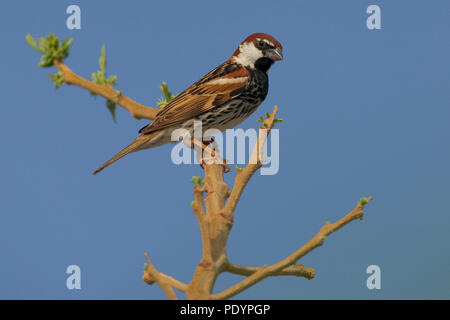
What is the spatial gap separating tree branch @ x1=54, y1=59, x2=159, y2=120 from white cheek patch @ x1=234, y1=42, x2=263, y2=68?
90 centimetres

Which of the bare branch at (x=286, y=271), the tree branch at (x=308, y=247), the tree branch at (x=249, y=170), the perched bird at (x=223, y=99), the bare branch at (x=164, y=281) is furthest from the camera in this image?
the perched bird at (x=223, y=99)

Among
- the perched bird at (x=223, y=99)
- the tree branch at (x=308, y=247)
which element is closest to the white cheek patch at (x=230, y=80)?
the perched bird at (x=223, y=99)

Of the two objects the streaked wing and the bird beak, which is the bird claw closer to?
the streaked wing

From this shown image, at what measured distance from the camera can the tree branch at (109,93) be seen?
15.7 feet

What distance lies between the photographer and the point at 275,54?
4.93 metres

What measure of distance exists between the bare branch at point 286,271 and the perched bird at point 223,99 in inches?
57.2

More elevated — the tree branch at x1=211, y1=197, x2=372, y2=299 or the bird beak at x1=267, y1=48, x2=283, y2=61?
the bird beak at x1=267, y1=48, x2=283, y2=61

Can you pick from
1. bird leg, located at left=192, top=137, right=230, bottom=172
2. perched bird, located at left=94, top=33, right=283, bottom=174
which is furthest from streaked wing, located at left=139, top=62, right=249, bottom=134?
bird leg, located at left=192, top=137, right=230, bottom=172

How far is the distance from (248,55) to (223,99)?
54 centimetres

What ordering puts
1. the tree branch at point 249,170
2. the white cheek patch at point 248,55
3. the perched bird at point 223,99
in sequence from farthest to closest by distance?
the white cheek patch at point 248,55, the perched bird at point 223,99, the tree branch at point 249,170

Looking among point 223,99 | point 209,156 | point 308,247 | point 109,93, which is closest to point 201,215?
point 308,247

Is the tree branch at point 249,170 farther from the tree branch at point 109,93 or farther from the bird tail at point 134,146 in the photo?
the tree branch at point 109,93

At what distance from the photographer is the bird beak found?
16.2 feet
